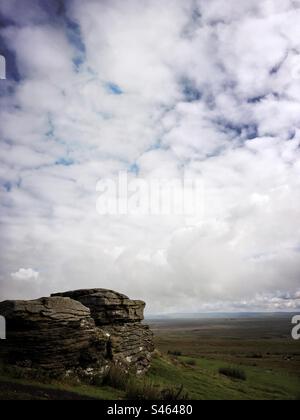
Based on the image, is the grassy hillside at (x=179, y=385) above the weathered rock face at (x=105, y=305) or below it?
below

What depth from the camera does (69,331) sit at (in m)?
20.9

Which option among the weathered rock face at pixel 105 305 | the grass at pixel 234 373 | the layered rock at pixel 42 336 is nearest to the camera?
the layered rock at pixel 42 336

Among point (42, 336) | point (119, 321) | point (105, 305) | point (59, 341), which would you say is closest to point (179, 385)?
point (119, 321)

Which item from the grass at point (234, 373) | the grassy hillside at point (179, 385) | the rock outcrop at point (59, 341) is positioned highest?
the rock outcrop at point (59, 341)

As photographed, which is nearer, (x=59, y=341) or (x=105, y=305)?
(x=59, y=341)

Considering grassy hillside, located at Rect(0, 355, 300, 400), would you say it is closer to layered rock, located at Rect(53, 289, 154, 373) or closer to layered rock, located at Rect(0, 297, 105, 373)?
layered rock, located at Rect(53, 289, 154, 373)

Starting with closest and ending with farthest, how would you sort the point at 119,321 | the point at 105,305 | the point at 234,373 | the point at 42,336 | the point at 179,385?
the point at 42,336, the point at 179,385, the point at 105,305, the point at 119,321, the point at 234,373

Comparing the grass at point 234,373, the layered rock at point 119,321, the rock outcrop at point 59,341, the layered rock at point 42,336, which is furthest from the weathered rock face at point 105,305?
the grass at point 234,373

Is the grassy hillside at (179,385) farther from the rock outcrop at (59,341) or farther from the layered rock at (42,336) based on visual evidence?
the layered rock at (42,336)

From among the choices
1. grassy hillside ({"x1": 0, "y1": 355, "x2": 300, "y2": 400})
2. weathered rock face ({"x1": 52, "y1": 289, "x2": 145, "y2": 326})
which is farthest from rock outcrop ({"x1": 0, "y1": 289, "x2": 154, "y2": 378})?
grassy hillside ({"x1": 0, "y1": 355, "x2": 300, "y2": 400})

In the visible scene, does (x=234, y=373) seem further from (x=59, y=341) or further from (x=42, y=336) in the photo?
(x=42, y=336)
